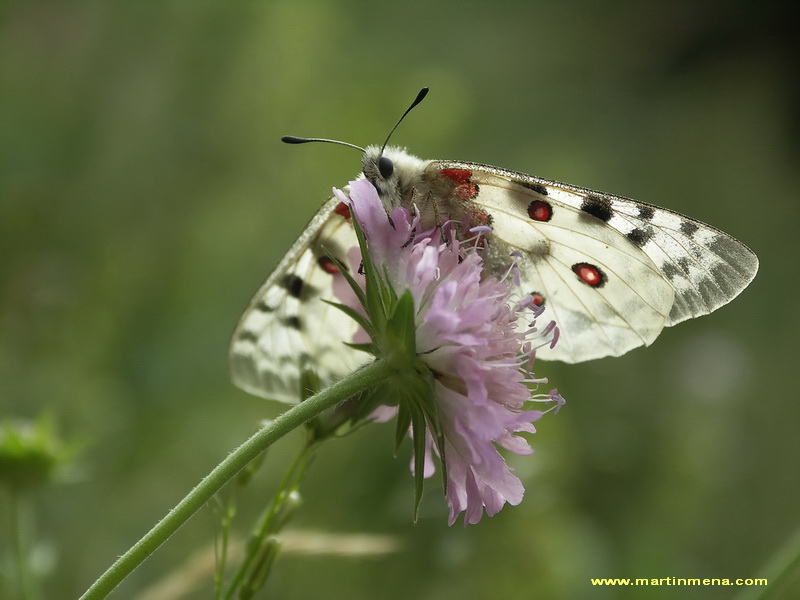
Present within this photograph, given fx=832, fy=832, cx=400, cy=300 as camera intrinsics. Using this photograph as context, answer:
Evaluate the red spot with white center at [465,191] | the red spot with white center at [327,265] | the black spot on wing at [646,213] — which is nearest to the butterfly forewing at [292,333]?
the red spot with white center at [327,265]

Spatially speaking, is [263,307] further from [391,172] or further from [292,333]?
[391,172]

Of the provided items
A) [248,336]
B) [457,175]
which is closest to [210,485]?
[248,336]

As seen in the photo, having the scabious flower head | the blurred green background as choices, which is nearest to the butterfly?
the scabious flower head

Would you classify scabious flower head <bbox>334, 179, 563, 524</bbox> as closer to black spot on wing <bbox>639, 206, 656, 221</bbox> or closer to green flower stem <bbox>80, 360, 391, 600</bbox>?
green flower stem <bbox>80, 360, 391, 600</bbox>

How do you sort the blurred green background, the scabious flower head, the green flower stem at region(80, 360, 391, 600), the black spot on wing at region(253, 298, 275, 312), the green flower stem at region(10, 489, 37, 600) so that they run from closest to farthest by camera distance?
the green flower stem at region(80, 360, 391, 600)
the scabious flower head
the green flower stem at region(10, 489, 37, 600)
the black spot on wing at region(253, 298, 275, 312)
the blurred green background

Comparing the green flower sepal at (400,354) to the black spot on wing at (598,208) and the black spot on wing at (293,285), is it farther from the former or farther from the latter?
the black spot on wing at (598,208)

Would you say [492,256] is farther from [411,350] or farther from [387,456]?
[387,456]
